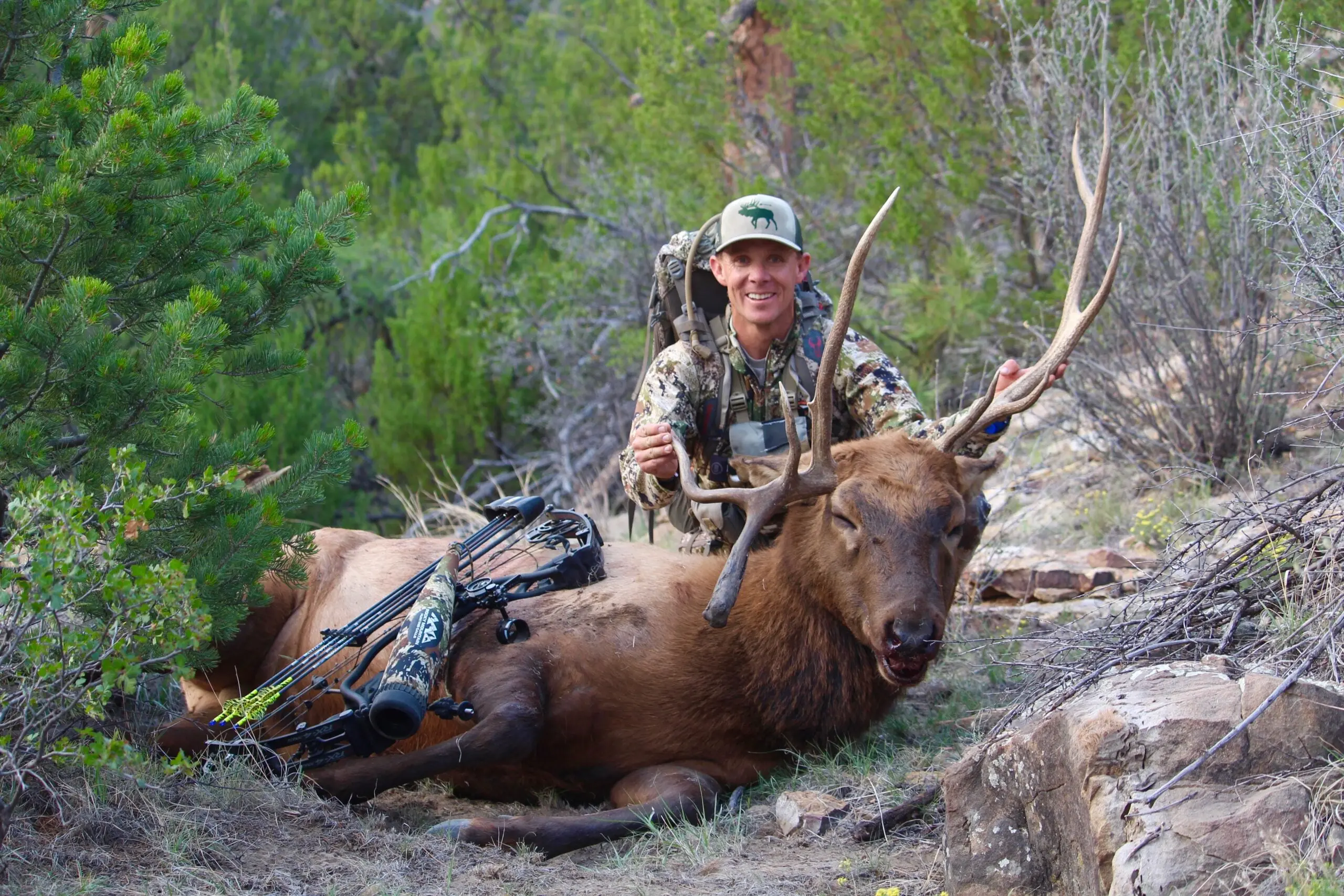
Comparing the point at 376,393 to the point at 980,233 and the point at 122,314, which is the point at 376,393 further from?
the point at 122,314

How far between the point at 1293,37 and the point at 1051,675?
481 centimetres

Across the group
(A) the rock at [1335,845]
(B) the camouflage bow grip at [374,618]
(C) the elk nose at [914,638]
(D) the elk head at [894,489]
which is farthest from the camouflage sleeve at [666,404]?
(A) the rock at [1335,845]

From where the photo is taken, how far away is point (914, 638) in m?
4.24

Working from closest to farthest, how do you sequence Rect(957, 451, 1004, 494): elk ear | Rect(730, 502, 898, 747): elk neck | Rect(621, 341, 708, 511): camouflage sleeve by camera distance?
Rect(730, 502, 898, 747): elk neck → Rect(957, 451, 1004, 494): elk ear → Rect(621, 341, 708, 511): camouflage sleeve

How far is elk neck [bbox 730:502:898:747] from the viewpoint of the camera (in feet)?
15.6

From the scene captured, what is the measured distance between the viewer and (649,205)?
40.6 feet

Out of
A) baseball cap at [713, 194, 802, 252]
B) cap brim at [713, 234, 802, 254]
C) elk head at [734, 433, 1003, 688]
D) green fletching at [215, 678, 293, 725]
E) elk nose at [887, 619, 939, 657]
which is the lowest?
green fletching at [215, 678, 293, 725]

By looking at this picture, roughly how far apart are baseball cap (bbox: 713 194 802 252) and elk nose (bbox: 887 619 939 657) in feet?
6.76

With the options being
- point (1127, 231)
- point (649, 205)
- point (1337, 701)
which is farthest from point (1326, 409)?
point (649, 205)

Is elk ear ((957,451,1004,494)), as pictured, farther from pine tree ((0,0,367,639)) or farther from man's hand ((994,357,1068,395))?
pine tree ((0,0,367,639))

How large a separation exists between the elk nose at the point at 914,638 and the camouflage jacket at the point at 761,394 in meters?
1.44

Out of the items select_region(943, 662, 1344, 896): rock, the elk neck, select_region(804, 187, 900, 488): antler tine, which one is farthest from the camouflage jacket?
select_region(943, 662, 1344, 896): rock

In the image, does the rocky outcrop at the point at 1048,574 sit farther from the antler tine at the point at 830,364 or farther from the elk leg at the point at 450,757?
the elk leg at the point at 450,757

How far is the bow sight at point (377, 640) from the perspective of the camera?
175 inches
